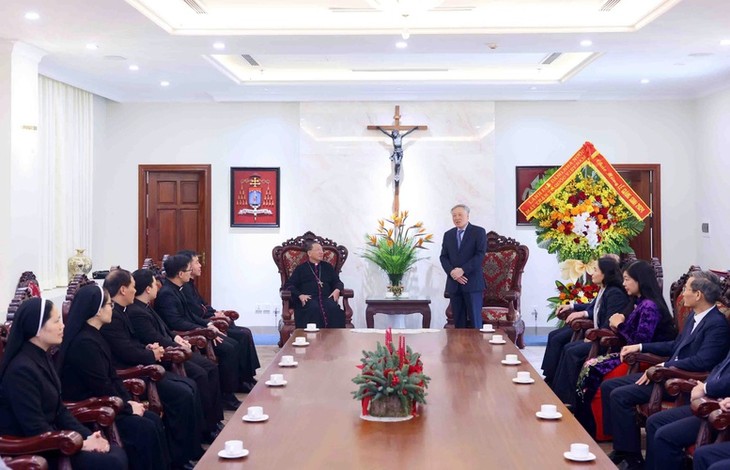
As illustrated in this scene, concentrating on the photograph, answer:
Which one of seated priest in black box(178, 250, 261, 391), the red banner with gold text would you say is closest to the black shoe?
seated priest in black box(178, 250, 261, 391)

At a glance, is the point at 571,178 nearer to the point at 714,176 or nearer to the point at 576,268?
the point at 576,268

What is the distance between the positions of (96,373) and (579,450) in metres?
2.49

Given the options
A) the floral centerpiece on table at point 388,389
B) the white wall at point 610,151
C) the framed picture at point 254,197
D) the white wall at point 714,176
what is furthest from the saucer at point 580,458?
the framed picture at point 254,197

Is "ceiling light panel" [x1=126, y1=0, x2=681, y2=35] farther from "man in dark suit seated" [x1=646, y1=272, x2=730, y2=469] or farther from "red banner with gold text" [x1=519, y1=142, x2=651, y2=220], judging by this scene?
"man in dark suit seated" [x1=646, y1=272, x2=730, y2=469]

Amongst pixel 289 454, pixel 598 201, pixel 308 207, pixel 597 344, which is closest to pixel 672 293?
pixel 597 344

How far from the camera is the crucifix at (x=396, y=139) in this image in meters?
10.9

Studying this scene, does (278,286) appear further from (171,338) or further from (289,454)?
(289,454)

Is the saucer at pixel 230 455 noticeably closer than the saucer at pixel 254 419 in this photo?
Yes

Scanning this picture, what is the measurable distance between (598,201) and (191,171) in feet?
17.8

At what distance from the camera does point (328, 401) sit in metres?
4.23

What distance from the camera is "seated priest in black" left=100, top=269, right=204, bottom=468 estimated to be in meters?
5.20

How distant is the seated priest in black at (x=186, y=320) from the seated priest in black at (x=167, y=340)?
0.61 feet

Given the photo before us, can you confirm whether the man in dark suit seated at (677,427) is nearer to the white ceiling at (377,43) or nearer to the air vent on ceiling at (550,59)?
the white ceiling at (377,43)

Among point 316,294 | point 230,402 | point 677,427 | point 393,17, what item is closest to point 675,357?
point 677,427
